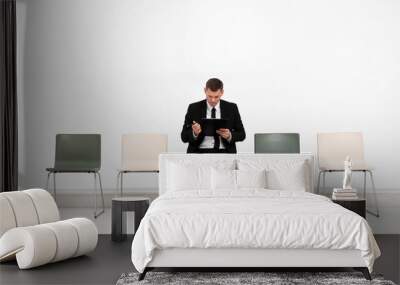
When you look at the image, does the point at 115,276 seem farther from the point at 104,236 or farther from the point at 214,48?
the point at 214,48

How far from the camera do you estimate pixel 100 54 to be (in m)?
8.95

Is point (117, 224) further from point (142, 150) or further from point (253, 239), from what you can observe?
point (142, 150)

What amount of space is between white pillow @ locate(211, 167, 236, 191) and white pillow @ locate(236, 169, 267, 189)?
5cm

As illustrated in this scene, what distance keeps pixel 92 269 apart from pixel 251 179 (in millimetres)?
1598

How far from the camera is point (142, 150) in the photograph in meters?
8.00

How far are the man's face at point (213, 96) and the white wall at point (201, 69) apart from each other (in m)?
2.97

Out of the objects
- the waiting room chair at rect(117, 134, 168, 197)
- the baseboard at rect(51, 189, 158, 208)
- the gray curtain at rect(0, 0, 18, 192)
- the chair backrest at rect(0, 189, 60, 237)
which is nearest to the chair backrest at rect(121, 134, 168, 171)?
the waiting room chair at rect(117, 134, 168, 197)

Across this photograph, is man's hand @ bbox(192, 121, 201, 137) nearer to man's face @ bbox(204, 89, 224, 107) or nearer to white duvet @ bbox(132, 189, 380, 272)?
man's face @ bbox(204, 89, 224, 107)

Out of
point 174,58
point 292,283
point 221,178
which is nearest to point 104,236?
point 221,178

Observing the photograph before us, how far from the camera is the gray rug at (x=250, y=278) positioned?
13.4ft

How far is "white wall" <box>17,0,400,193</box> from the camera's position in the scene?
8.89 metres

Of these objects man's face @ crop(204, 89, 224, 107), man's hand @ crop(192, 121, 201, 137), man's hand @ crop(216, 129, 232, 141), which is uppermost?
man's face @ crop(204, 89, 224, 107)

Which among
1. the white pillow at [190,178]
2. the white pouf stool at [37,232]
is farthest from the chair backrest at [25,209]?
the white pillow at [190,178]

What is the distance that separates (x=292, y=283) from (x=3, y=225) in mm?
2094
